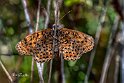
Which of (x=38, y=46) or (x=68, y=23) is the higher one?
(x=38, y=46)

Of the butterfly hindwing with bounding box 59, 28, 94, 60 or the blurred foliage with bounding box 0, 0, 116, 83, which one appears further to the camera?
the blurred foliage with bounding box 0, 0, 116, 83

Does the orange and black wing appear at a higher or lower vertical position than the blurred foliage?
higher

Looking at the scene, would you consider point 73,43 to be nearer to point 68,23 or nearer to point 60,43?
point 60,43

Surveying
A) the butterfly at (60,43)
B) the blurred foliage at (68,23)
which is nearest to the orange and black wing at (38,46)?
the butterfly at (60,43)

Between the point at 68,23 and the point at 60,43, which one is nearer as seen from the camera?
the point at 60,43

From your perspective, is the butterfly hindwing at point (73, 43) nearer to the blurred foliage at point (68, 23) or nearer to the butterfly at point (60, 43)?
the butterfly at point (60, 43)

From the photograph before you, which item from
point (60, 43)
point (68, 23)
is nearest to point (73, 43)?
point (60, 43)

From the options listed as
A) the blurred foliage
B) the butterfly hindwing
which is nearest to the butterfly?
the butterfly hindwing

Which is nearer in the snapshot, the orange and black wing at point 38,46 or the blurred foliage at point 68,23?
the orange and black wing at point 38,46

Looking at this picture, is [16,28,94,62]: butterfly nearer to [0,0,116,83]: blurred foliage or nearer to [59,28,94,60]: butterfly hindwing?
[59,28,94,60]: butterfly hindwing
